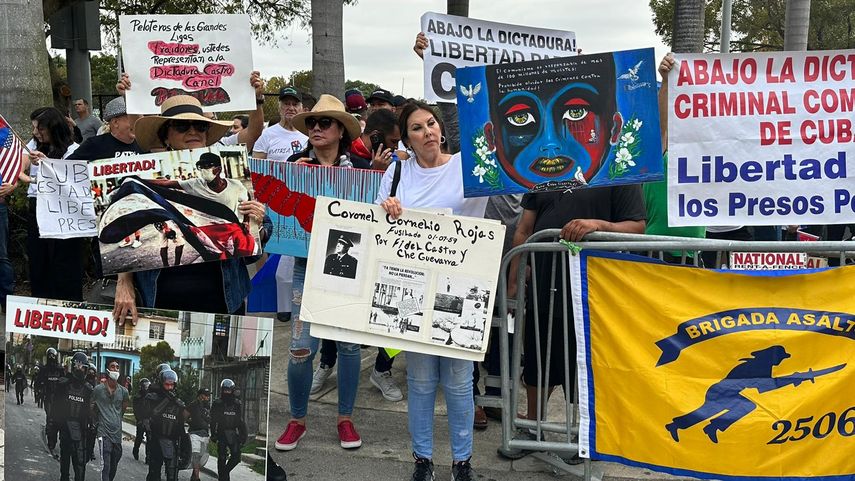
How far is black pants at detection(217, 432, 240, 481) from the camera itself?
3523 millimetres

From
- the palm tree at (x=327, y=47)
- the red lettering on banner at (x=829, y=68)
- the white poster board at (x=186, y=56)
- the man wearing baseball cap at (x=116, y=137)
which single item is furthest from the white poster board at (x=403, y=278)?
the palm tree at (x=327, y=47)

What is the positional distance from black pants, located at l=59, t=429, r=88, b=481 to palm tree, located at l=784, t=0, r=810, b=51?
1505 centimetres

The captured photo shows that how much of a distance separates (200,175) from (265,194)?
5.63 feet

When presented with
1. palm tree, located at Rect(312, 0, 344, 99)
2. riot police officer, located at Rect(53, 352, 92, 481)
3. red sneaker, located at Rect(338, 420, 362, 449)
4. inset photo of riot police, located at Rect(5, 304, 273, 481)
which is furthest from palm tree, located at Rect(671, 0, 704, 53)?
riot police officer, located at Rect(53, 352, 92, 481)

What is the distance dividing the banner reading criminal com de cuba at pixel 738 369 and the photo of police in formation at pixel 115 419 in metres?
1.77

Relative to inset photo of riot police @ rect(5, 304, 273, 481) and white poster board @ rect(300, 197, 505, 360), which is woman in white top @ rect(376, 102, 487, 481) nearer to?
white poster board @ rect(300, 197, 505, 360)

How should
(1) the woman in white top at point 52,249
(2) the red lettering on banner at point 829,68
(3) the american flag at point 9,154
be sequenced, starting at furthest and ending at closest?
(1) the woman in white top at point 52,249 < (3) the american flag at point 9,154 < (2) the red lettering on banner at point 829,68

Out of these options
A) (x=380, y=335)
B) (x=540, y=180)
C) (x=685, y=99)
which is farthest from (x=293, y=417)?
(x=685, y=99)

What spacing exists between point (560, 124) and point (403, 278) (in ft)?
3.46

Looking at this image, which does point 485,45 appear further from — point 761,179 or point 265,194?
point 761,179

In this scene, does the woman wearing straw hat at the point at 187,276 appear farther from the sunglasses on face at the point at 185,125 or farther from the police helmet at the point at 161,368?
the police helmet at the point at 161,368

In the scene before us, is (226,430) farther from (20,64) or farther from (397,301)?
(20,64)

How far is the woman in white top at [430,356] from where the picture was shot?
13.3ft

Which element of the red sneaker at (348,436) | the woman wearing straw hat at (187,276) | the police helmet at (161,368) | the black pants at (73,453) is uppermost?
the woman wearing straw hat at (187,276)
